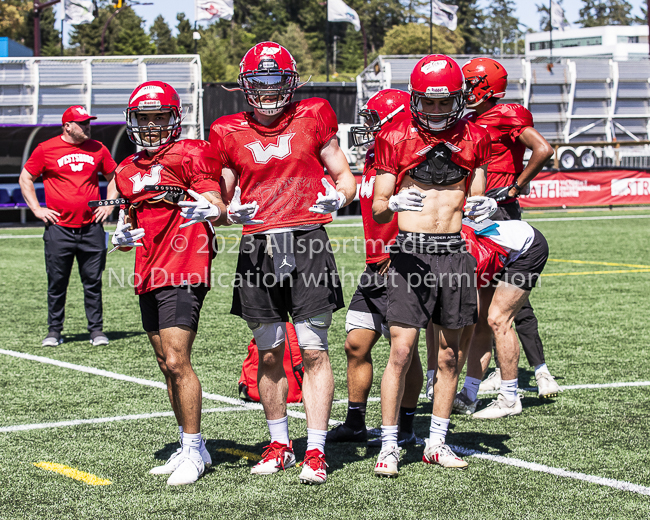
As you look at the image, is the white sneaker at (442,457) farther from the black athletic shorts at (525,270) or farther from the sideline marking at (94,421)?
the sideline marking at (94,421)

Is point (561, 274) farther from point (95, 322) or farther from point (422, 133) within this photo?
point (422, 133)

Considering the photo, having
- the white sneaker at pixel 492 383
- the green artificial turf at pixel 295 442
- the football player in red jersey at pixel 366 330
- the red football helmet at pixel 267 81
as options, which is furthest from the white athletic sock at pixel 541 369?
the red football helmet at pixel 267 81

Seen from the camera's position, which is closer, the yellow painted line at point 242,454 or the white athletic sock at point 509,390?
the yellow painted line at point 242,454

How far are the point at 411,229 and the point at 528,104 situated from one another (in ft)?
109

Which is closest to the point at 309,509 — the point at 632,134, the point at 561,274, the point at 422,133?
the point at 422,133

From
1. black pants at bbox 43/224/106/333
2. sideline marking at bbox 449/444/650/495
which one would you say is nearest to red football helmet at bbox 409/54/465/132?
sideline marking at bbox 449/444/650/495

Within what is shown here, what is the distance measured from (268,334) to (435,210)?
1.19 metres

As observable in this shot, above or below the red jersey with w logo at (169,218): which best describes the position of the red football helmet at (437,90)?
above

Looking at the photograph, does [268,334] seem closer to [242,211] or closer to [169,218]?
[242,211]

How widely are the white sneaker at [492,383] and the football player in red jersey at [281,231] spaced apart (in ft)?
7.80

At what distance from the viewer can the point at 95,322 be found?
881 centimetres

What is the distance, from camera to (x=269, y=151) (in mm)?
4715

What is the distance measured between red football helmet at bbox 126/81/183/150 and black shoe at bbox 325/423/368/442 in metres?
2.13

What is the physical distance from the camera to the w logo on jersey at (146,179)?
4.80 m
